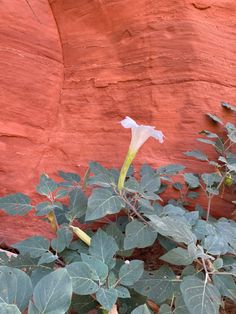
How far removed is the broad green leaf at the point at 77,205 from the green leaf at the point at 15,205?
129 millimetres

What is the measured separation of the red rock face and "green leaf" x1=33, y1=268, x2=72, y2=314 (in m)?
0.93

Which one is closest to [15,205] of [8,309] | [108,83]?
[8,309]

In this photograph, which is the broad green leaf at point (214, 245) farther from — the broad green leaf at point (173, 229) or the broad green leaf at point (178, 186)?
the broad green leaf at point (178, 186)

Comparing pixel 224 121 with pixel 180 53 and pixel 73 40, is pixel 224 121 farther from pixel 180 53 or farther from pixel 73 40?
pixel 73 40

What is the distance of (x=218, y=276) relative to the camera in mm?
1034

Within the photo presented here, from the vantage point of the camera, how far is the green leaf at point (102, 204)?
1061mm

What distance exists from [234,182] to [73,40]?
104cm

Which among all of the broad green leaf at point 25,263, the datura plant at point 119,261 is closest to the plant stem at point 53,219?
the datura plant at point 119,261

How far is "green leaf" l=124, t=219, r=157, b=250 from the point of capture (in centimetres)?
109

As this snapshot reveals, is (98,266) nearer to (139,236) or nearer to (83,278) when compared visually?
(83,278)

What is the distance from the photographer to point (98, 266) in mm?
962

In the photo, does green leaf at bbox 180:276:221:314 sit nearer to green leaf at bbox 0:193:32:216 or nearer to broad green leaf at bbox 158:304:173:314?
broad green leaf at bbox 158:304:173:314

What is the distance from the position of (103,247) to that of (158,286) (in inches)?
7.5

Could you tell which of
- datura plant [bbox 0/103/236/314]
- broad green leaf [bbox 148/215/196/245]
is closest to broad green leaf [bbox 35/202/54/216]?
datura plant [bbox 0/103/236/314]
